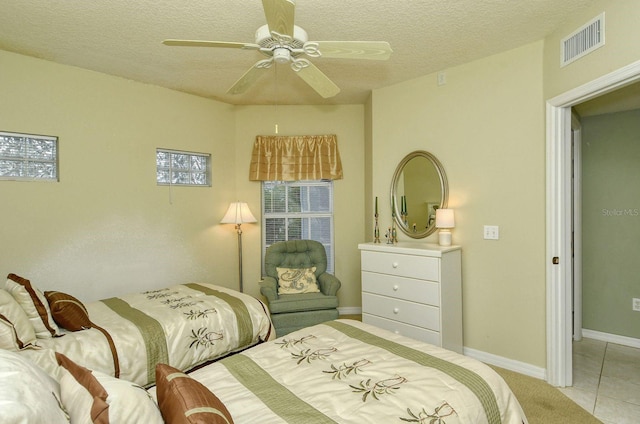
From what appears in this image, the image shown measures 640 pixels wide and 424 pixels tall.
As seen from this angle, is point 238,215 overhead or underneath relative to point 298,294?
overhead

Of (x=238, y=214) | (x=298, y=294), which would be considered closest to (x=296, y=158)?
(x=238, y=214)

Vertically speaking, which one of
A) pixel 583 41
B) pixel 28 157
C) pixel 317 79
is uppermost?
pixel 583 41

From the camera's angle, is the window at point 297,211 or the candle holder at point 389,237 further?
the window at point 297,211

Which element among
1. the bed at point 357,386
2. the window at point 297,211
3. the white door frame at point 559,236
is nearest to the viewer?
the bed at point 357,386

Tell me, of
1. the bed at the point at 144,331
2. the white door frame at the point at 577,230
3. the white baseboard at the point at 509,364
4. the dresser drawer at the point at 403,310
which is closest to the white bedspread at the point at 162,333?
the bed at the point at 144,331

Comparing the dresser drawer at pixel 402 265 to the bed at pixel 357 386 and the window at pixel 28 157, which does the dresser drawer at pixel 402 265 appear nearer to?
the bed at pixel 357 386

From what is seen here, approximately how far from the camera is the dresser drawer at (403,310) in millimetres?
2834

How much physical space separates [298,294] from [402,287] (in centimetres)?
115

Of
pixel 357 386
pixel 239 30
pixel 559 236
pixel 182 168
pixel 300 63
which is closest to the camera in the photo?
pixel 357 386

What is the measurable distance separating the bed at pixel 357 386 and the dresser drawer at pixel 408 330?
1.14 m

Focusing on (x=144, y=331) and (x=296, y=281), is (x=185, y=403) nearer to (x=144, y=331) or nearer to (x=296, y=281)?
(x=144, y=331)

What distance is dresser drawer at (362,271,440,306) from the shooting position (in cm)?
284

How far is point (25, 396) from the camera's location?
2.63ft

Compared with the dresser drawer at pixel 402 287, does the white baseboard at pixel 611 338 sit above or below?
below
